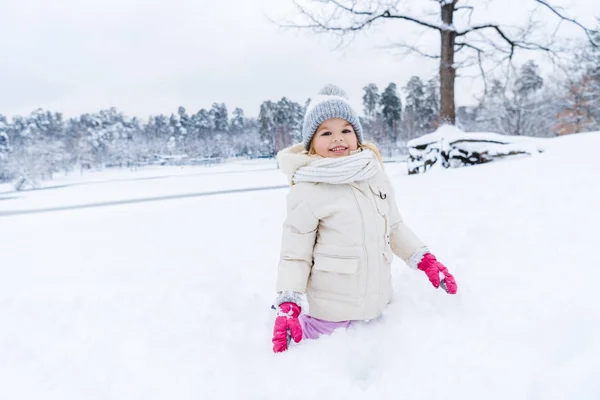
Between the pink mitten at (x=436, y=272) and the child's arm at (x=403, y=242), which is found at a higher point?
the child's arm at (x=403, y=242)

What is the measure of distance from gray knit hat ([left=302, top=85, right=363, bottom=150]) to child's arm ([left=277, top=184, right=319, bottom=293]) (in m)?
0.36

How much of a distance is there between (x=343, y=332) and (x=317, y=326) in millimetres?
164

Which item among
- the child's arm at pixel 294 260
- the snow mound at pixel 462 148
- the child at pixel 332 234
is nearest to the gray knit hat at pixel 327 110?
the child at pixel 332 234

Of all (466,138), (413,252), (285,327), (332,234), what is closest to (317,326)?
(285,327)

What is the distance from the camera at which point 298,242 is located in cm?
187

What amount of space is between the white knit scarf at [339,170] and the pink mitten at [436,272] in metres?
0.66

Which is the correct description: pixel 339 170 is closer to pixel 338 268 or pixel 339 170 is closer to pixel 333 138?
pixel 333 138

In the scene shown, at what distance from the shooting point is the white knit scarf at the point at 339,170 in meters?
1.83

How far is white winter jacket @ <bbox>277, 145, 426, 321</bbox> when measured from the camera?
6.09ft

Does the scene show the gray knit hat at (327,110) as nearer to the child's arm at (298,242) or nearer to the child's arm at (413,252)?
the child's arm at (298,242)

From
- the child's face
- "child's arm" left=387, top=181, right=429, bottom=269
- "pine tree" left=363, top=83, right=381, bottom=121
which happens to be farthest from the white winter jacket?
"pine tree" left=363, top=83, right=381, bottom=121

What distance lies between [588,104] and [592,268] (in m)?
31.2

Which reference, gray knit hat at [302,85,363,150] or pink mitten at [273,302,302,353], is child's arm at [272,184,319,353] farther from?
gray knit hat at [302,85,363,150]

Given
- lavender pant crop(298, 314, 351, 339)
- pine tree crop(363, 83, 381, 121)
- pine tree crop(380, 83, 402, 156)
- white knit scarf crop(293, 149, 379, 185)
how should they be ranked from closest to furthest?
white knit scarf crop(293, 149, 379, 185)
lavender pant crop(298, 314, 351, 339)
pine tree crop(380, 83, 402, 156)
pine tree crop(363, 83, 381, 121)
